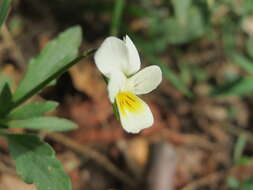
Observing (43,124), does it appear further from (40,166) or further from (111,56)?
(111,56)

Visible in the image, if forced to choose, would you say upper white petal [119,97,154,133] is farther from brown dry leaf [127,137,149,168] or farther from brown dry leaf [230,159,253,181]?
brown dry leaf [230,159,253,181]

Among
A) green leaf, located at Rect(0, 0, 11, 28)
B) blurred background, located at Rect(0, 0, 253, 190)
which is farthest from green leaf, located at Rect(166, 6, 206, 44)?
green leaf, located at Rect(0, 0, 11, 28)

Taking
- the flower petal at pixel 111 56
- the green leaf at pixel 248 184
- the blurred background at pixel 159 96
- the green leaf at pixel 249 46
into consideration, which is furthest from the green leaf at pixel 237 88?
the flower petal at pixel 111 56

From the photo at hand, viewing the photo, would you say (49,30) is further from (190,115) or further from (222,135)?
(222,135)

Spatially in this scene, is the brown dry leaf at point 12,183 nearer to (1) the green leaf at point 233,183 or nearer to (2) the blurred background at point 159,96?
(2) the blurred background at point 159,96

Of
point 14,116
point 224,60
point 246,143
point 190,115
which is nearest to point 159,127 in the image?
point 190,115

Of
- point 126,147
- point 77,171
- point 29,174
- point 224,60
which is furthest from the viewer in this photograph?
point 224,60
